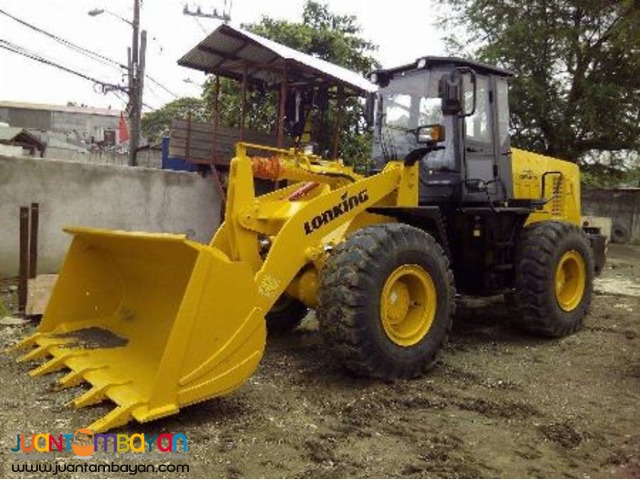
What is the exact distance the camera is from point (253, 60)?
12125 mm

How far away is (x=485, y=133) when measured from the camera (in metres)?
5.96

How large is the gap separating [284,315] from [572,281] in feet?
9.61

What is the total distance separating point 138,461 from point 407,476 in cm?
130

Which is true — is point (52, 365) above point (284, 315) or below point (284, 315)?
below

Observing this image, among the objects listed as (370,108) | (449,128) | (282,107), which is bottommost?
(449,128)

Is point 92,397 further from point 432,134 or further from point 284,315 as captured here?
Result: point 432,134

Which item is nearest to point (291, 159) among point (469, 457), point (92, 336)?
point (92, 336)

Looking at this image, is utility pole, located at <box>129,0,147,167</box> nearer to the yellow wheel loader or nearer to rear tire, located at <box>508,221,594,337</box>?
the yellow wheel loader

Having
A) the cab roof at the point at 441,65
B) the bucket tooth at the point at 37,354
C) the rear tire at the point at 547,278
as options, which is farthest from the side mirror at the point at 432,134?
the bucket tooth at the point at 37,354

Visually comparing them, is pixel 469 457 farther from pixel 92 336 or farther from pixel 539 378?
pixel 92 336

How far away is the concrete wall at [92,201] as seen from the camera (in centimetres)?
796

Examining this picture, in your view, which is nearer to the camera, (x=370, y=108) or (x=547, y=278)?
(x=547, y=278)

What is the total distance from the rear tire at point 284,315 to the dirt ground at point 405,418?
9.0 inches

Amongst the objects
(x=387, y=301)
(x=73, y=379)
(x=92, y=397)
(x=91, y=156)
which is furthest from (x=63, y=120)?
(x=92, y=397)
